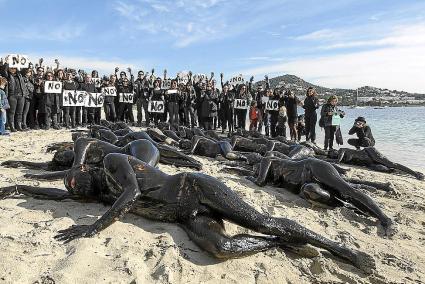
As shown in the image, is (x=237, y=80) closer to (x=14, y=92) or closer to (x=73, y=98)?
(x=73, y=98)

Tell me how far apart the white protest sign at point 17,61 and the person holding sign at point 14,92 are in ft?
0.58

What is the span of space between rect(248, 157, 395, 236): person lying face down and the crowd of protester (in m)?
7.87

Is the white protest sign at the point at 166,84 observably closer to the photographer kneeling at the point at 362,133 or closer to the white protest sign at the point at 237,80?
the white protest sign at the point at 237,80

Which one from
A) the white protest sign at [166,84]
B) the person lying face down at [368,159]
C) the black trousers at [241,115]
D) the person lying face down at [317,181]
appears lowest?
the person lying face down at [368,159]

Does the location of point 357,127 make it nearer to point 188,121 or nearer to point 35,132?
point 188,121

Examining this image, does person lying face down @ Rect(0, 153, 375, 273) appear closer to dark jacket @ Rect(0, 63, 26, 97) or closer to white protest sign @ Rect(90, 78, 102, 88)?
dark jacket @ Rect(0, 63, 26, 97)

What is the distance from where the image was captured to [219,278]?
3.64m

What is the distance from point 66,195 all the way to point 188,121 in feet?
45.5

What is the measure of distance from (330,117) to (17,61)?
1109 centimetres

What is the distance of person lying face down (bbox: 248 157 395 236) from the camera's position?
5.66 metres

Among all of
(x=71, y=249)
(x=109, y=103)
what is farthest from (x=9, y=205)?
(x=109, y=103)

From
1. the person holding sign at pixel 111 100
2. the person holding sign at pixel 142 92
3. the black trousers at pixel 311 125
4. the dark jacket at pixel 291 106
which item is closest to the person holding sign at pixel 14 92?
the person holding sign at pixel 111 100

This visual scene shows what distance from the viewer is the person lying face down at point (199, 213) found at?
4.00 m

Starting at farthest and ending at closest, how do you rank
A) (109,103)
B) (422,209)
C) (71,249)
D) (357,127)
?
1. (109,103)
2. (357,127)
3. (422,209)
4. (71,249)
